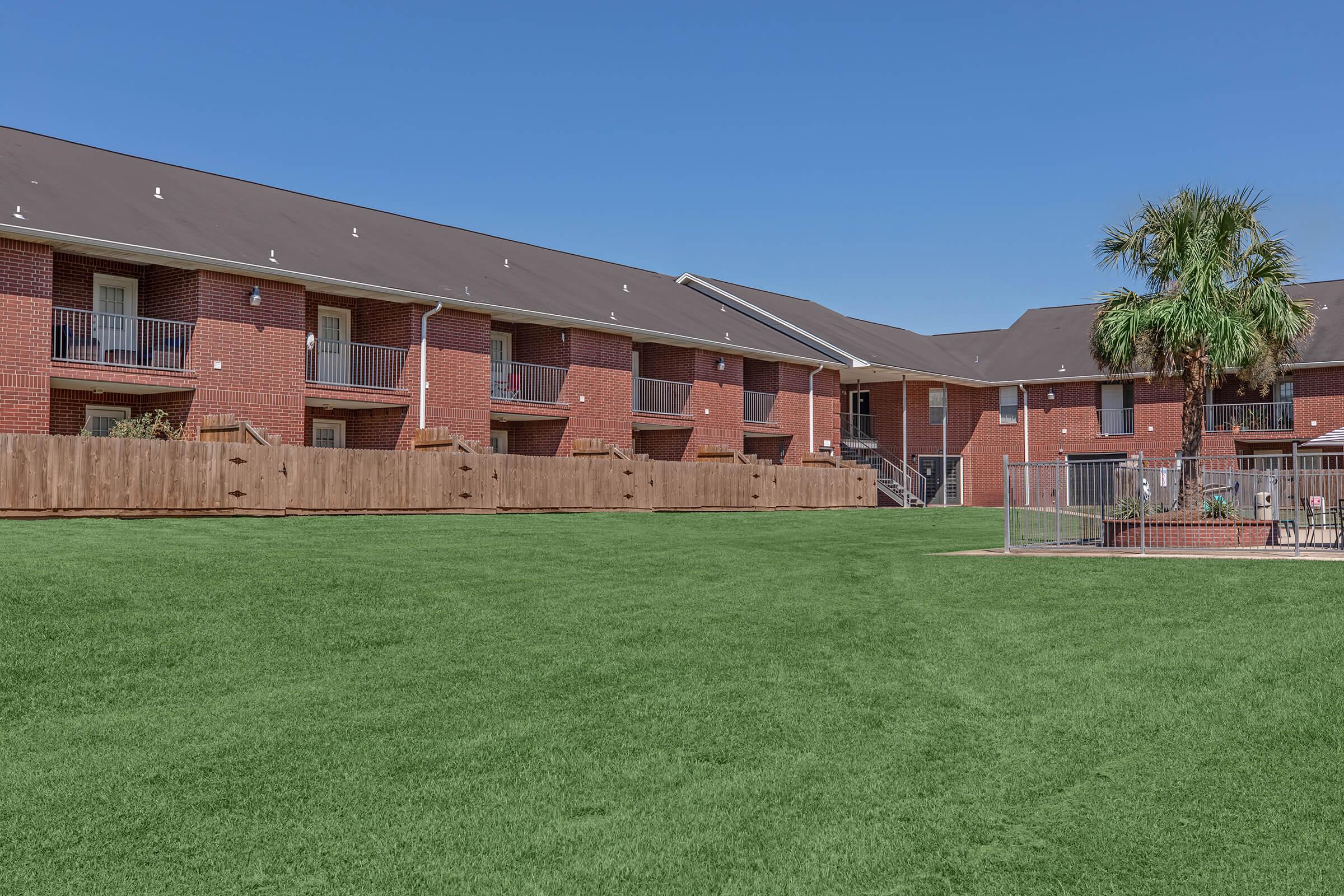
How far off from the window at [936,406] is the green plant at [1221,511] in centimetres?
2638

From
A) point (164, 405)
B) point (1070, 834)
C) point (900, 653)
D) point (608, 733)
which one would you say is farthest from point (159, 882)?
point (164, 405)

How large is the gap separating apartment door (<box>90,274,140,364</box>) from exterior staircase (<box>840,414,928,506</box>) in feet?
78.5

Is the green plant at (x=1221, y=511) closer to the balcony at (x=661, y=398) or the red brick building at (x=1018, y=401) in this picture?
the balcony at (x=661, y=398)

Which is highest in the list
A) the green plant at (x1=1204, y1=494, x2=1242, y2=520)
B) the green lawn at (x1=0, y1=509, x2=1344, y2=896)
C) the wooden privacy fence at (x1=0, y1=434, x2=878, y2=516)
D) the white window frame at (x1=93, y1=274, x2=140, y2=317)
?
the white window frame at (x1=93, y1=274, x2=140, y2=317)

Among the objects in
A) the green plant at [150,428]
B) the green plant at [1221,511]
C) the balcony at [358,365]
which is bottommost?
Result: the green plant at [1221,511]

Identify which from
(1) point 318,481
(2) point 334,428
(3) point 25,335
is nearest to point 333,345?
(2) point 334,428

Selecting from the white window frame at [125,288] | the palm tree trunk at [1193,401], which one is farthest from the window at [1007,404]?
the white window frame at [125,288]

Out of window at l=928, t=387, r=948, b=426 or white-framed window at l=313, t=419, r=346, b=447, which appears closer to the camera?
white-framed window at l=313, t=419, r=346, b=447

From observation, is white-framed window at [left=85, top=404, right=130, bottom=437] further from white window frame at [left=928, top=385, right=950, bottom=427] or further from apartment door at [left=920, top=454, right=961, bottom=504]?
white window frame at [left=928, top=385, right=950, bottom=427]

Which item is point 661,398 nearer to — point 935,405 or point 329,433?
point 329,433

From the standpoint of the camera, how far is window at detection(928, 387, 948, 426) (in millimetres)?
45625

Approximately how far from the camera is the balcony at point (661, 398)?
3428cm

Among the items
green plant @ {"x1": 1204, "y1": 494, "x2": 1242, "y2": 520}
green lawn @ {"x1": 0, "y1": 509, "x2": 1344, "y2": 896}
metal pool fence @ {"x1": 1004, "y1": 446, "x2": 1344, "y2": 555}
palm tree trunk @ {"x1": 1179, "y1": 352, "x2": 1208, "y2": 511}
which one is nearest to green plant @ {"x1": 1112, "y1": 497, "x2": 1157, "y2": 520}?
metal pool fence @ {"x1": 1004, "y1": 446, "x2": 1344, "y2": 555}

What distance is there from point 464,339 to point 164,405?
7.04 meters
